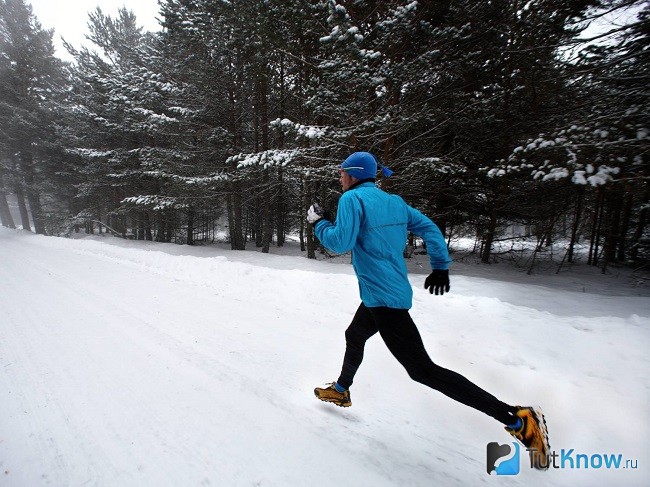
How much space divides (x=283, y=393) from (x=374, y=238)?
67.2 inches

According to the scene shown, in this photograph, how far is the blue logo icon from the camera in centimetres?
183

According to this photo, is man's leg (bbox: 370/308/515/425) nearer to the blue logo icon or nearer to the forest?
the blue logo icon

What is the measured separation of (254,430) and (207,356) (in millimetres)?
1328

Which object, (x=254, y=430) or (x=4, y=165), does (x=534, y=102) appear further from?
(x=4, y=165)

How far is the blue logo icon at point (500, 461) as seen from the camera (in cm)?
183

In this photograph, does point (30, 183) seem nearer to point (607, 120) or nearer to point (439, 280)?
point (439, 280)

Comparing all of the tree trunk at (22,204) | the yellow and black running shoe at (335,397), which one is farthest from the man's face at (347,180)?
the tree trunk at (22,204)

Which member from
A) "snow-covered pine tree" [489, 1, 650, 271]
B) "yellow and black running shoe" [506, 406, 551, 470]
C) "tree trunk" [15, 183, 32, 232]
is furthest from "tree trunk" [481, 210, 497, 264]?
"tree trunk" [15, 183, 32, 232]

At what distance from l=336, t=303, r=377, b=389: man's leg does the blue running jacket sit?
0.31m

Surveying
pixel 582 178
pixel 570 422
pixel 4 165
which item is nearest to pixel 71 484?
pixel 570 422

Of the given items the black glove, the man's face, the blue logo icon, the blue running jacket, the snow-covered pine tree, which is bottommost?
the blue logo icon

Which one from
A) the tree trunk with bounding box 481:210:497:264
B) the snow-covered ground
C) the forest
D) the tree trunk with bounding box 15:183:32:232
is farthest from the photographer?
the tree trunk with bounding box 15:183:32:232

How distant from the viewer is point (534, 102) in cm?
621

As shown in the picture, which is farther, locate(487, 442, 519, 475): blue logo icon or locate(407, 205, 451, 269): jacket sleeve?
locate(407, 205, 451, 269): jacket sleeve
